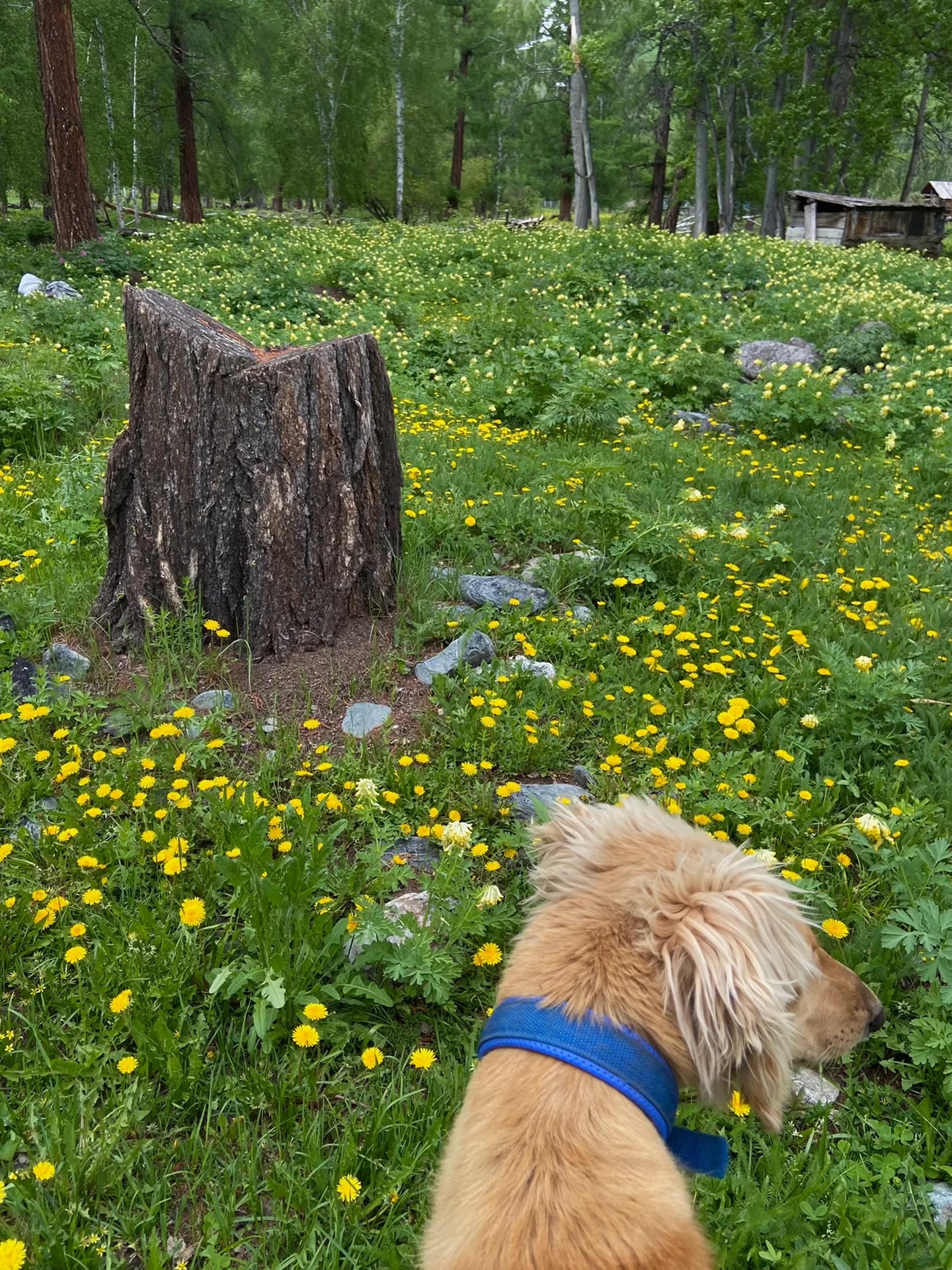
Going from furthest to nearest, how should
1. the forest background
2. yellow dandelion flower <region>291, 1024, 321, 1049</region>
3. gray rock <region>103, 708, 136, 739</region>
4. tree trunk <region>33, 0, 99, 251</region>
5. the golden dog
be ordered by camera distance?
the forest background → tree trunk <region>33, 0, 99, 251</region> → gray rock <region>103, 708, 136, 739</region> → yellow dandelion flower <region>291, 1024, 321, 1049</region> → the golden dog

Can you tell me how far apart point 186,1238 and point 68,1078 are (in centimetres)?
53

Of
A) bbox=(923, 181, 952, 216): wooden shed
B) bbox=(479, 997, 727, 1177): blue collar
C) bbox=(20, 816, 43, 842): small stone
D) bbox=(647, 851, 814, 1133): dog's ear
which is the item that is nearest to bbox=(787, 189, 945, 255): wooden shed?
bbox=(923, 181, 952, 216): wooden shed

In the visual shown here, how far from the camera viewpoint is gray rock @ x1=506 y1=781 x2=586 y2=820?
3078 mm

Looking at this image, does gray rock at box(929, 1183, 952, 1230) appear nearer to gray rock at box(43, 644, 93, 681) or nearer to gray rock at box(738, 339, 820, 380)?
gray rock at box(43, 644, 93, 681)

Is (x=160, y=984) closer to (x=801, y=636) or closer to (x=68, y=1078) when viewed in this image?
(x=68, y=1078)

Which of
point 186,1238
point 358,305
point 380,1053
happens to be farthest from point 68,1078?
point 358,305

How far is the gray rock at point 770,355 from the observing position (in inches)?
380

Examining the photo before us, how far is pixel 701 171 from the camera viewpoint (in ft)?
107

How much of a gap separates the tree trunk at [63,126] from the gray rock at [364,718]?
15.1 metres

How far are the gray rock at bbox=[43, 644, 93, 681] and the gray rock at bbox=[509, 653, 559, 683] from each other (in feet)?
6.58

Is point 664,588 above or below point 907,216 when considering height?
below

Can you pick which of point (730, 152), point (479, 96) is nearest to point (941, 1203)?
point (730, 152)

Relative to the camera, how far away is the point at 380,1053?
7.26 feet

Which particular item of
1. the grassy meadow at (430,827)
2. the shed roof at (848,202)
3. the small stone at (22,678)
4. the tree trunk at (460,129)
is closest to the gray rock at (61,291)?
the grassy meadow at (430,827)
